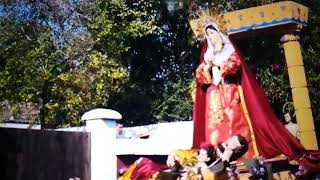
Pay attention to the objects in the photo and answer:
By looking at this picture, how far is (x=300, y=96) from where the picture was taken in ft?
21.2

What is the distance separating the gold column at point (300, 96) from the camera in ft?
21.1

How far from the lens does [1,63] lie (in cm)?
1237

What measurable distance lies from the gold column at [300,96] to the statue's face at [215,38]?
0.87m

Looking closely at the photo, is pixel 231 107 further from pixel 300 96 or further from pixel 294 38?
pixel 294 38

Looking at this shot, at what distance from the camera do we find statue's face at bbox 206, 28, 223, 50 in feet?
21.4

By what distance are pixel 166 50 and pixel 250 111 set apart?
886 cm

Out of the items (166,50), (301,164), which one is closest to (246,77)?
(301,164)

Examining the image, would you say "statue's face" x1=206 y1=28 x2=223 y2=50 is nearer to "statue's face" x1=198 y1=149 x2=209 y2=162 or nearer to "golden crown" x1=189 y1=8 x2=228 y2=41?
"golden crown" x1=189 y1=8 x2=228 y2=41

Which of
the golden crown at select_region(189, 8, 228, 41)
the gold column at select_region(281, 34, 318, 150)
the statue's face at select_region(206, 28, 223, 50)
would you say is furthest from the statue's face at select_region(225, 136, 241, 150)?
the golden crown at select_region(189, 8, 228, 41)

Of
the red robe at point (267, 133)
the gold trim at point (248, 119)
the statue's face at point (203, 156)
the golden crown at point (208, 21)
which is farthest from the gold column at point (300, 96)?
the statue's face at point (203, 156)

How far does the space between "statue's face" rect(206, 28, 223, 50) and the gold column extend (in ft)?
2.85

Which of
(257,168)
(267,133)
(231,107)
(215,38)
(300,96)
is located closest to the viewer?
(257,168)

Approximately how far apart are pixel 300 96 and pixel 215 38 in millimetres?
1292

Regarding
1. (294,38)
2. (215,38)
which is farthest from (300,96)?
(215,38)
